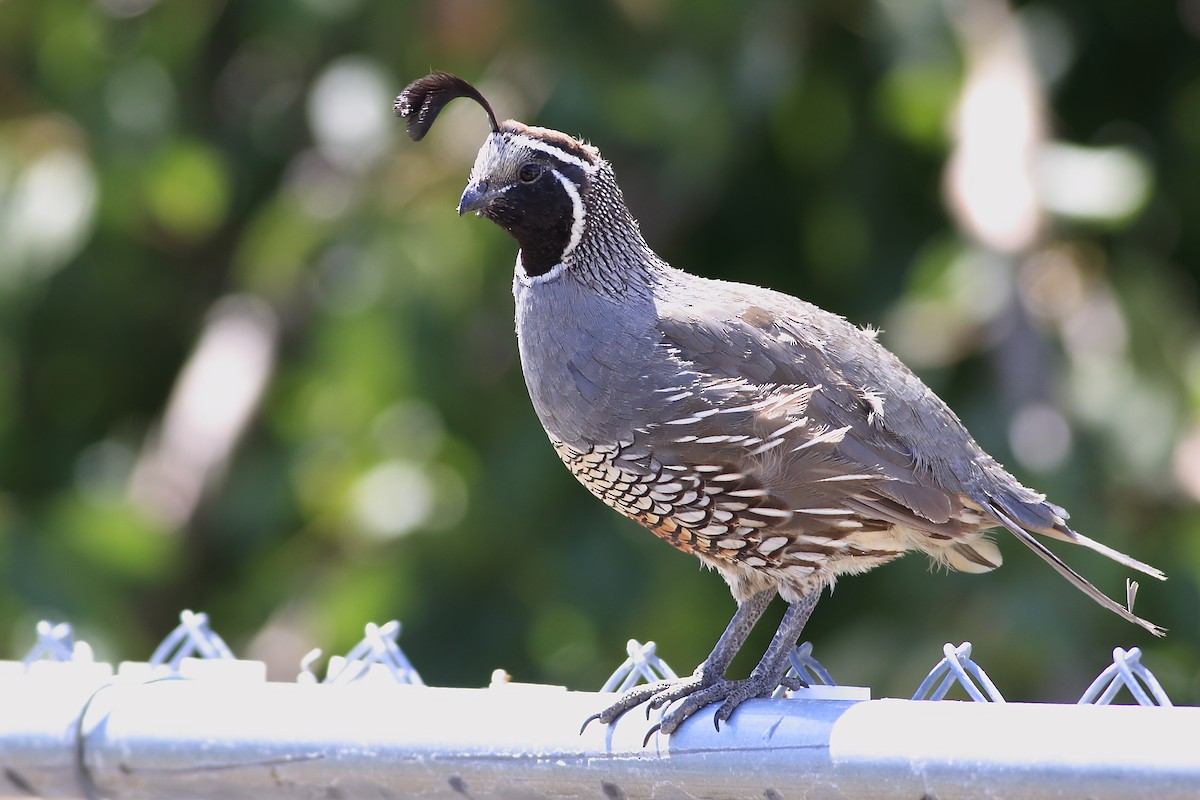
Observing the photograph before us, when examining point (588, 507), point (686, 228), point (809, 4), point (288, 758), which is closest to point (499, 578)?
point (588, 507)

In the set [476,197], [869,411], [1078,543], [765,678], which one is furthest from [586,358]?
[1078,543]

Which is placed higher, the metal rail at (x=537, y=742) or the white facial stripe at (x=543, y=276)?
the white facial stripe at (x=543, y=276)

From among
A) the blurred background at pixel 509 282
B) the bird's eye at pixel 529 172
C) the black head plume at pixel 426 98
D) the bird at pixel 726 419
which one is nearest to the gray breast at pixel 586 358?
the bird at pixel 726 419

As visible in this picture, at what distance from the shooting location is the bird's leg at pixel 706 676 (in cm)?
235

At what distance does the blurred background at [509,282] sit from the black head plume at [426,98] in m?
1.93

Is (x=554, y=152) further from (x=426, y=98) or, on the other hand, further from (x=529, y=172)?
(x=426, y=98)

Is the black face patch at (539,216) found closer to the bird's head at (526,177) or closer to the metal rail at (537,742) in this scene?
the bird's head at (526,177)

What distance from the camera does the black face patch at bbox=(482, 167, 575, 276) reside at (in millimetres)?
2971

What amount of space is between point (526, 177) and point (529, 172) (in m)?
0.01

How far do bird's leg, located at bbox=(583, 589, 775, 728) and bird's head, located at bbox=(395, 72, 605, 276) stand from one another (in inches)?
31.1

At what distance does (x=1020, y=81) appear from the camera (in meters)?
5.00

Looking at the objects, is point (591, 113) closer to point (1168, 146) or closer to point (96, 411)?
point (1168, 146)

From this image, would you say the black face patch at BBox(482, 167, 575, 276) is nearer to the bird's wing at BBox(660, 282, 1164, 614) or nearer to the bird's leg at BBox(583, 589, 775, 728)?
the bird's wing at BBox(660, 282, 1164, 614)

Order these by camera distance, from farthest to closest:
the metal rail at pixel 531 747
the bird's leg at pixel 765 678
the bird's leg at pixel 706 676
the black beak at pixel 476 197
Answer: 1. the black beak at pixel 476 197
2. the bird's leg at pixel 765 678
3. the bird's leg at pixel 706 676
4. the metal rail at pixel 531 747
